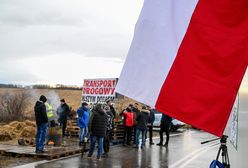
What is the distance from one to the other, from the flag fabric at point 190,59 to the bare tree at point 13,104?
989 inches

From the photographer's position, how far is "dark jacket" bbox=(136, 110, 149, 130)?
1723 centimetres

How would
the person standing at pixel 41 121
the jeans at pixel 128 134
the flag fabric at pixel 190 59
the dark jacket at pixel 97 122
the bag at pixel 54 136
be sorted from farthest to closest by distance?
the jeans at pixel 128 134, the bag at pixel 54 136, the person standing at pixel 41 121, the dark jacket at pixel 97 122, the flag fabric at pixel 190 59

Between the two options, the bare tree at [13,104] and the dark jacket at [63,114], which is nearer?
the dark jacket at [63,114]

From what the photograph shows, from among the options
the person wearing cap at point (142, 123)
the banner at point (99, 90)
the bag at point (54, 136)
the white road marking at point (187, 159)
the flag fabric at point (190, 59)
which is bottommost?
the white road marking at point (187, 159)

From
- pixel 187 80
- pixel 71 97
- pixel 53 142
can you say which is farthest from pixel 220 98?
pixel 71 97

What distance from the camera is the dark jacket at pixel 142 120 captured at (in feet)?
56.5

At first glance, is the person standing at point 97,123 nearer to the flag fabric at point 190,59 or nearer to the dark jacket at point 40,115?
the dark jacket at point 40,115

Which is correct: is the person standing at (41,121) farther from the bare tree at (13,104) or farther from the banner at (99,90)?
the bare tree at (13,104)

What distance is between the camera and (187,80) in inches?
133

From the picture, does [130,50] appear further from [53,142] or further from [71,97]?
[71,97]

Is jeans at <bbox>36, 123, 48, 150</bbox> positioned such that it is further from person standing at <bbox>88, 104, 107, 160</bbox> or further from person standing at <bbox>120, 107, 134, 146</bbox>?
person standing at <bbox>120, 107, 134, 146</bbox>

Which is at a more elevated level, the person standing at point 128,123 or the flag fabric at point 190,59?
the flag fabric at point 190,59

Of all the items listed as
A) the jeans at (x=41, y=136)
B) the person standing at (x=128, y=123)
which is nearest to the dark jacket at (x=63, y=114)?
the person standing at (x=128, y=123)

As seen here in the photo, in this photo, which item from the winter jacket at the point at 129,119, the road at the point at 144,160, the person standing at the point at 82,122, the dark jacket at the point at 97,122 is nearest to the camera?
the road at the point at 144,160
